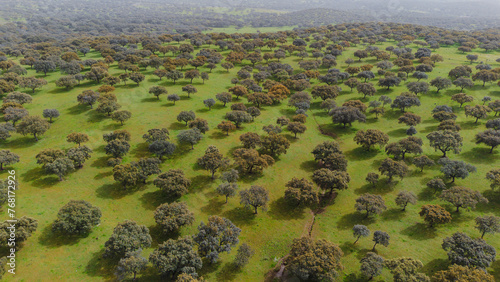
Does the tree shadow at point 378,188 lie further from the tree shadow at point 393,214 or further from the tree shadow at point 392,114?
the tree shadow at point 392,114

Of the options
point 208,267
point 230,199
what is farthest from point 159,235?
point 230,199

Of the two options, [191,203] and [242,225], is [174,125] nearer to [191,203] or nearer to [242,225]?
[191,203]

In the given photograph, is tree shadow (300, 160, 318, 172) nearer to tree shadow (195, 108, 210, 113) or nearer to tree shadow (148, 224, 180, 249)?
tree shadow (148, 224, 180, 249)

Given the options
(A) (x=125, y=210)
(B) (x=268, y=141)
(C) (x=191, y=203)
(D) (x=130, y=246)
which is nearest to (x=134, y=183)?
(A) (x=125, y=210)

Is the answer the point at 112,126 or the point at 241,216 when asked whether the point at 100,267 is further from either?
the point at 112,126

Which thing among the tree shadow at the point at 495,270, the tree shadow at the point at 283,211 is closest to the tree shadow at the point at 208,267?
the tree shadow at the point at 283,211
